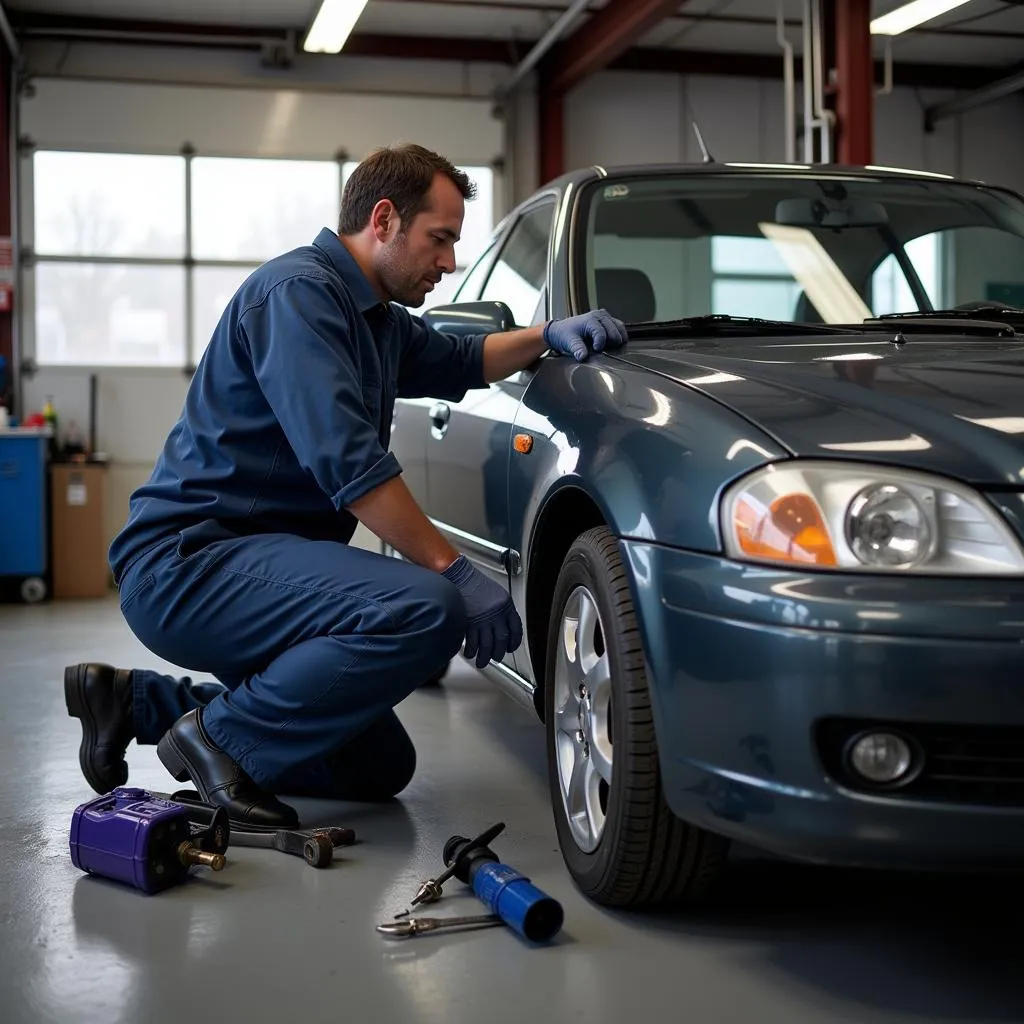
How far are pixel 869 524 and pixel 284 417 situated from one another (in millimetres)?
1155

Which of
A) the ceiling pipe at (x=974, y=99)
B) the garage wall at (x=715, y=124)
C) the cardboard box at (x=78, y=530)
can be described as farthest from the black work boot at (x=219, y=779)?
the ceiling pipe at (x=974, y=99)

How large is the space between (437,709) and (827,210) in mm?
1853

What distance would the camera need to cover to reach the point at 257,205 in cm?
914

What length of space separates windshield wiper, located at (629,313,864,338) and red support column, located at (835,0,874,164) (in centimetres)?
431

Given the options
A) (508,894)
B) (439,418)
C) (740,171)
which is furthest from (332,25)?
(508,894)

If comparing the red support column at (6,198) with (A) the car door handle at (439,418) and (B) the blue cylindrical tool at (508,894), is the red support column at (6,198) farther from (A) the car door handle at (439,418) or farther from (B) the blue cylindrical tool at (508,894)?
(B) the blue cylindrical tool at (508,894)

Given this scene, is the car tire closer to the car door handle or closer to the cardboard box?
the car door handle

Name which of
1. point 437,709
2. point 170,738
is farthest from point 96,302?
point 170,738

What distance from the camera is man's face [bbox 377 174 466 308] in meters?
2.75

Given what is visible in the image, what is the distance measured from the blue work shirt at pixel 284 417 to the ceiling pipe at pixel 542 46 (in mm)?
5930

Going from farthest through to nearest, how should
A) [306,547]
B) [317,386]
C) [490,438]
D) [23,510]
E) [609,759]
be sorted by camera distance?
1. [23,510]
2. [490,438]
3. [306,547]
4. [317,386]
5. [609,759]

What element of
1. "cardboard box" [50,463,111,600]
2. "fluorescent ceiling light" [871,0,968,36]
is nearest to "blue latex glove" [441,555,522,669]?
"cardboard box" [50,463,111,600]

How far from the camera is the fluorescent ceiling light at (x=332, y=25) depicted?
7984 millimetres

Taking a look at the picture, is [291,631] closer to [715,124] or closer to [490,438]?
[490,438]
